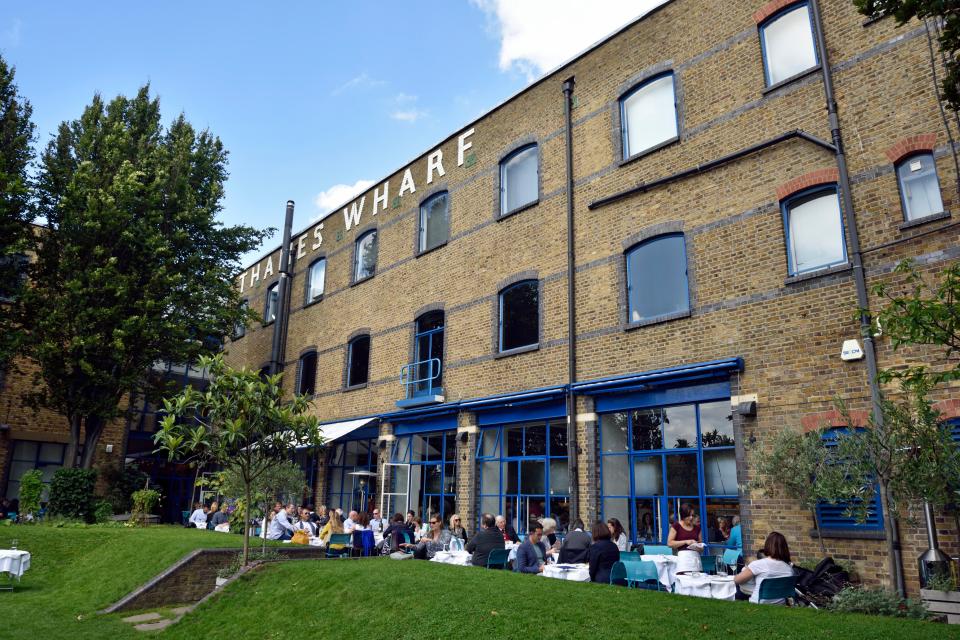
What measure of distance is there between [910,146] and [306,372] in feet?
60.5

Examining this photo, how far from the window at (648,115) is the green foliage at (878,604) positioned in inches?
330

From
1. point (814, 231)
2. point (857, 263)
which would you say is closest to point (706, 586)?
point (857, 263)

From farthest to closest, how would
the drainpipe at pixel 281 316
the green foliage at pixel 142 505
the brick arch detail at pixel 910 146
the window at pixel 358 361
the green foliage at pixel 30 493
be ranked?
the drainpipe at pixel 281 316
the window at pixel 358 361
the green foliage at pixel 142 505
the green foliage at pixel 30 493
the brick arch detail at pixel 910 146

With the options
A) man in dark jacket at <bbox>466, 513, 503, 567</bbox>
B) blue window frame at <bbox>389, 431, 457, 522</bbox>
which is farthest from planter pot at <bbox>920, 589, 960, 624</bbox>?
blue window frame at <bbox>389, 431, 457, 522</bbox>

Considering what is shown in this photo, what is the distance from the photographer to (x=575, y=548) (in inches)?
383

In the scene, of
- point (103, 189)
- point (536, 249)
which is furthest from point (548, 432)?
point (103, 189)

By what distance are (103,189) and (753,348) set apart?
16626mm

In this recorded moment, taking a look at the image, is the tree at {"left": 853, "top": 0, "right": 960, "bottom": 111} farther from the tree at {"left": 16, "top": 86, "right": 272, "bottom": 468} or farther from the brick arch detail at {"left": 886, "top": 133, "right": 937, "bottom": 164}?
the tree at {"left": 16, "top": 86, "right": 272, "bottom": 468}

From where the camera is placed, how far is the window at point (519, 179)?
52.7ft

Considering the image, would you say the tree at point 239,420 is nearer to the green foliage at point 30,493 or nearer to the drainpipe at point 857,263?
the drainpipe at point 857,263

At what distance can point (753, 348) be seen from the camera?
436 inches

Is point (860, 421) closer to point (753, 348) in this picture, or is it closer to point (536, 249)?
point (753, 348)

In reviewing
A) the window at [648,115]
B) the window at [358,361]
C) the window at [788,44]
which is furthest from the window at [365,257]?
the window at [788,44]

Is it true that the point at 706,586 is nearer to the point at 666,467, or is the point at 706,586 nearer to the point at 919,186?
the point at 666,467
